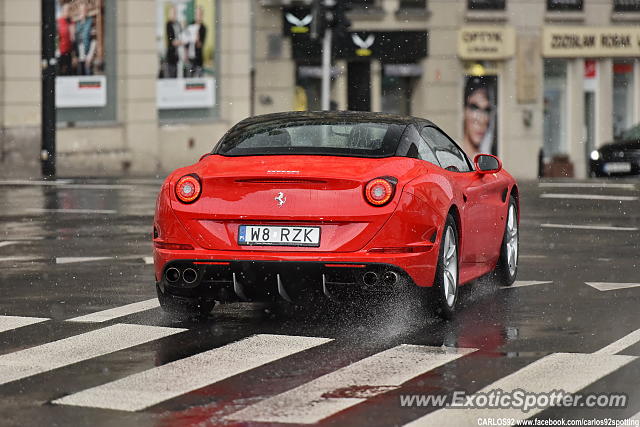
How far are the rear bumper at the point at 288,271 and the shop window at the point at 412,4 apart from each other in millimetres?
33296

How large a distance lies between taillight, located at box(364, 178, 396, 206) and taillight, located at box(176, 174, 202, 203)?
100cm

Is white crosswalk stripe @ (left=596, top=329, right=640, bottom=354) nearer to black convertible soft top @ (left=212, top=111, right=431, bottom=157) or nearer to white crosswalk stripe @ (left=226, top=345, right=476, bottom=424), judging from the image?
white crosswalk stripe @ (left=226, top=345, right=476, bottom=424)

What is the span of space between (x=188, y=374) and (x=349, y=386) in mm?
849

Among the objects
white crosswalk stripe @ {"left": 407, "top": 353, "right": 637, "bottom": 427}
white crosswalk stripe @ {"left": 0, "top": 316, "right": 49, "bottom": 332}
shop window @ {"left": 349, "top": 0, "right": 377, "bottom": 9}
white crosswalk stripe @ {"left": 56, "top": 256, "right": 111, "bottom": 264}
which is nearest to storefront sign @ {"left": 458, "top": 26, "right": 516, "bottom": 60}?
shop window @ {"left": 349, "top": 0, "right": 377, "bottom": 9}

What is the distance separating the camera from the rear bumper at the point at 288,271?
31.2 feet

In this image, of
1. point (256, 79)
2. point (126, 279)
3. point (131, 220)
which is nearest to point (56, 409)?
point (126, 279)

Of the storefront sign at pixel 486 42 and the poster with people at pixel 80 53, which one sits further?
the storefront sign at pixel 486 42

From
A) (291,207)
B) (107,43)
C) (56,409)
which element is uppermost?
(107,43)

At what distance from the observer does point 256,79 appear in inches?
1623

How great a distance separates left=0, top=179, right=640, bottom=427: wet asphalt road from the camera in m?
7.24

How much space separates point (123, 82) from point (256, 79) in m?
6.57

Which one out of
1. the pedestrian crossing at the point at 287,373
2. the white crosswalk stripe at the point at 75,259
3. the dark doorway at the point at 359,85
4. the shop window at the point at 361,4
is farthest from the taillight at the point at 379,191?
the shop window at the point at 361,4

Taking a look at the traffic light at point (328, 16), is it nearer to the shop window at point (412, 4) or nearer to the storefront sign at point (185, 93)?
the storefront sign at point (185, 93)

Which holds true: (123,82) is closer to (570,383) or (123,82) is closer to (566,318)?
(566,318)
